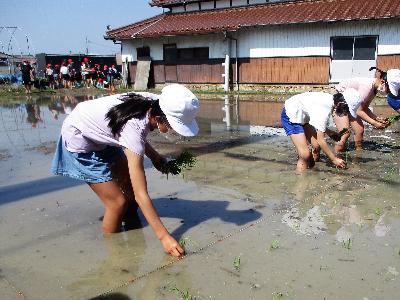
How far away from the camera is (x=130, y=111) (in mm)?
2688

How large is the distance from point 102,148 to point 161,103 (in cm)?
84

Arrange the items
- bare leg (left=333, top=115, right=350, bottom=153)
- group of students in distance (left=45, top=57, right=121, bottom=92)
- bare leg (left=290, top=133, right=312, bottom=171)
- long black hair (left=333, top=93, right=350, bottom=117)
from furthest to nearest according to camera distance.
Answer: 1. group of students in distance (left=45, top=57, right=121, bottom=92)
2. bare leg (left=333, top=115, right=350, bottom=153)
3. bare leg (left=290, top=133, right=312, bottom=171)
4. long black hair (left=333, top=93, right=350, bottom=117)

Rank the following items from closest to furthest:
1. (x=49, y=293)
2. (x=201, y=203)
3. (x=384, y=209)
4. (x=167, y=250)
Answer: (x=49, y=293) < (x=167, y=250) < (x=384, y=209) < (x=201, y=203)

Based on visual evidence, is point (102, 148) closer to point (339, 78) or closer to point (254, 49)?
point (339, 78)

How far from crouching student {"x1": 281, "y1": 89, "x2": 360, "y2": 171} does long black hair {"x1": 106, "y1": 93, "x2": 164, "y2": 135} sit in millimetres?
2465

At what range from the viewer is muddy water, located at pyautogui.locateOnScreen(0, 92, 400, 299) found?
2.50m

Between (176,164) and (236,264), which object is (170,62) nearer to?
(176,164)

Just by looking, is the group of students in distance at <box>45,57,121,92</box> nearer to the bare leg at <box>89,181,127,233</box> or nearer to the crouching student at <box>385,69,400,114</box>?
the crouching student at <box>385,69,400,114</box>

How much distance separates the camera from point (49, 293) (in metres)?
2.45

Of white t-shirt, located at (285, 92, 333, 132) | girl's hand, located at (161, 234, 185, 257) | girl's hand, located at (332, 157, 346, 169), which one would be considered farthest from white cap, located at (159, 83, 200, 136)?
girl's hand, located at (332, 157, 346, 169)

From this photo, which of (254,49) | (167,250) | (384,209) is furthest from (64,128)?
(254,49)

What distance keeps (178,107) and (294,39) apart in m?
15.0

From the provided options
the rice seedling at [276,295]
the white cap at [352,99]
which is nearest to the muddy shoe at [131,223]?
the rice seedling at [276,295]

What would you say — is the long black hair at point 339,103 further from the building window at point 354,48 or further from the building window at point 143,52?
the building window at point 143,52
